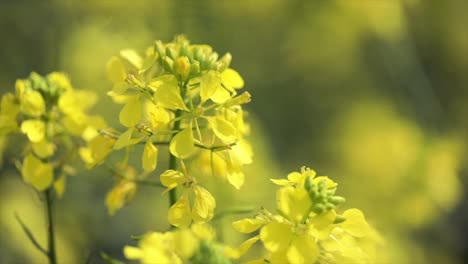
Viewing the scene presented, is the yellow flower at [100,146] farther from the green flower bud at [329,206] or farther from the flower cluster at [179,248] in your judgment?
the green flower bud at [329,206]

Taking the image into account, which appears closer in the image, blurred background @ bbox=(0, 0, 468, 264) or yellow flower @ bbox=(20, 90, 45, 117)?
yellow flower @ bbox=(20, 90, 45, 117)

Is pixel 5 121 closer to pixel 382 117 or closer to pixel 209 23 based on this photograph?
pixel 209 23

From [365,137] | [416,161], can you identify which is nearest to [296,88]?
[365,137]

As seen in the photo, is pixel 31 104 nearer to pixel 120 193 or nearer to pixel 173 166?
pixel 120 193

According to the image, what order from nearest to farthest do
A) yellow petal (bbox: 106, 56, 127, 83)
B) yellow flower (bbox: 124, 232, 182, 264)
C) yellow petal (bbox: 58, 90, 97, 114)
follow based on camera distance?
yellow flower (bbox: 124, 232, 182, 264), yellow petal (bbox: 106, 56, 127, 83), yellow petal (bbox: 58, 90, 97, 114)

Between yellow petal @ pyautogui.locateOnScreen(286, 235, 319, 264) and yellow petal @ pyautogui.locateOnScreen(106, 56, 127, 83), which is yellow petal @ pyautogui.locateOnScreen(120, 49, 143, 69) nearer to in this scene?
yellow petal @ pyautogui.locateOnScreen(106, 56, 127, 83)

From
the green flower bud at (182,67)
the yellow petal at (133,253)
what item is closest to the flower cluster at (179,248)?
the yellow petal at (133,253)

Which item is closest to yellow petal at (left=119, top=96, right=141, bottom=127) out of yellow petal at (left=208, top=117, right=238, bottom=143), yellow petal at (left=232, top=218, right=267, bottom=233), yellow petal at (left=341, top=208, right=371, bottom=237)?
yellow petal at (left=208, top=117, right=238, bottom=143)

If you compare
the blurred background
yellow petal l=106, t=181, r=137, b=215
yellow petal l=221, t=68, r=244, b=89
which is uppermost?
the blurred background
